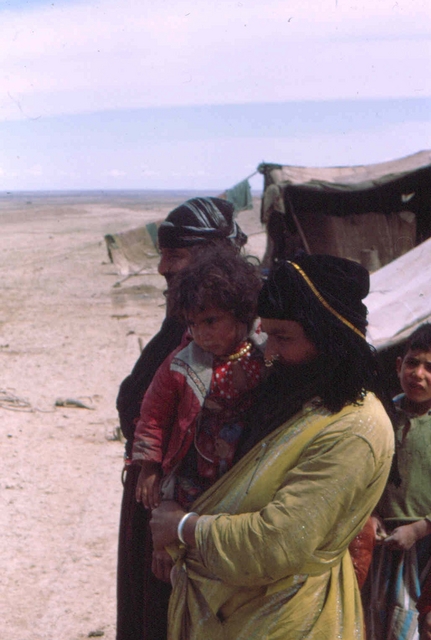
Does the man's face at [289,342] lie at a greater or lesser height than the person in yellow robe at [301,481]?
greater

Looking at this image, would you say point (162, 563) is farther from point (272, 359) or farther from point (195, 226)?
point (195, 226)

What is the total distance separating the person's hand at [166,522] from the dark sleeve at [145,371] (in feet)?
1.91

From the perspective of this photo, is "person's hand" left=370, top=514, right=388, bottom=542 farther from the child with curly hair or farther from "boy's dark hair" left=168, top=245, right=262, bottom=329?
"boy's dark hair" left=168, top=245, right=262, bottom=329

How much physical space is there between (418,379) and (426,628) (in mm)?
747

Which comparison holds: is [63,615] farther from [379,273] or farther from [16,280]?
[16,280]

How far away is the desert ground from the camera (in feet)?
14.0

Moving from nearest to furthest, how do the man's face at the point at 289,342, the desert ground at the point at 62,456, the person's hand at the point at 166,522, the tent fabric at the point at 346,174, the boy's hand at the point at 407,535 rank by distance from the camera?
the man's face at the point at 289,342
the person's hand at the point at 166,522
the boy's hand at the point at 407,535
the desert ground at the point at 62,456
the tent fabric at the point at 346,174

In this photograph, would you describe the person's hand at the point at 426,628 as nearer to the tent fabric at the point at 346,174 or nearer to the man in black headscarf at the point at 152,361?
the man in black headscarf at the point at 152,361

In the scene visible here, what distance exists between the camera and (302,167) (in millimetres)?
12625

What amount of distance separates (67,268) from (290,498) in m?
20.5

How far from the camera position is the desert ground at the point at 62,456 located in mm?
4281

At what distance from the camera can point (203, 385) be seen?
203cm

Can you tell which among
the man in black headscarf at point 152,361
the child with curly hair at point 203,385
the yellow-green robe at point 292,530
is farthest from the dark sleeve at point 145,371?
the yellow-green robe at point 292,530

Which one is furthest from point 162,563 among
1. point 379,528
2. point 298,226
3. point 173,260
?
point 298,226
